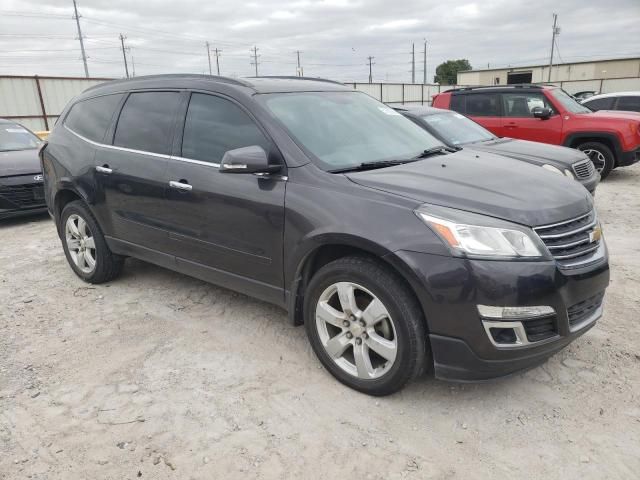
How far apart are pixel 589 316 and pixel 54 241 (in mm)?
6170

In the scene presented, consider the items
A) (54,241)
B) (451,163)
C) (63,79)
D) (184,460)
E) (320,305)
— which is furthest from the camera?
(63,79)

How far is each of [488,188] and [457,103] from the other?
7.93 metres

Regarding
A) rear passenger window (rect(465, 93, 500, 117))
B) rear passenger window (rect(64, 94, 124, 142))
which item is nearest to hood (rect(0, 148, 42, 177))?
rear passenger window (rect(64, 94, 124, 142))

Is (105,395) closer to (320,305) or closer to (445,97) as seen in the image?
(320,305)

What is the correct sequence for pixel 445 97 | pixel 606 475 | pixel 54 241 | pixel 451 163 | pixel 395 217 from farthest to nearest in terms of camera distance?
pixel 445 97 → pixel 54 241 → pixel 451 163 → pixel 395 217 → pixel 606 475

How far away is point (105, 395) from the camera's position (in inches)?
118

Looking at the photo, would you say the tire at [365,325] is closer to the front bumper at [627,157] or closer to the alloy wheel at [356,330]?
the alloy wheel at [356,330]

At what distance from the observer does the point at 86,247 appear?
4.73 m

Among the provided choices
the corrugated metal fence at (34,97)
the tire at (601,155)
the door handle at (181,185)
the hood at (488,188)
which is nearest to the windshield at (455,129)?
the tire at (601,155)

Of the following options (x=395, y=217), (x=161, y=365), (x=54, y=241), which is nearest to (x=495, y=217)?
(x=395, y=217)

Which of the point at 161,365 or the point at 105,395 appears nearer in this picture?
the point at 105,395

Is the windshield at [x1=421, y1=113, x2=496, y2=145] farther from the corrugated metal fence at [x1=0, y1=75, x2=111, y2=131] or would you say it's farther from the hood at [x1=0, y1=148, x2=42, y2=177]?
the corrugated metal fence at [x1=0, y1=75, x2=111, y2=131]

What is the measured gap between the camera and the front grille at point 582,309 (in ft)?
8.52

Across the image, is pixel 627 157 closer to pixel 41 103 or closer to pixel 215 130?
pixel 215 130
